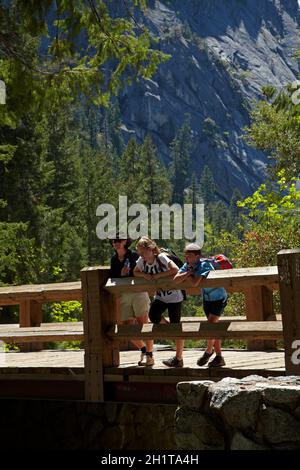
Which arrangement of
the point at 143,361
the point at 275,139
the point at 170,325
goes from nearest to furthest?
the point at 170,325 → the point at 143,361 → the point at 275,139

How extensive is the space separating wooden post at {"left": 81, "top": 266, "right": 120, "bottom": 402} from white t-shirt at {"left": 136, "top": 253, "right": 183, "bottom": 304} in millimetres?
494

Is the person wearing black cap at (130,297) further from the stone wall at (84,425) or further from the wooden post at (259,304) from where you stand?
the wooden post at (259,304)

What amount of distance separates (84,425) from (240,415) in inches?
143

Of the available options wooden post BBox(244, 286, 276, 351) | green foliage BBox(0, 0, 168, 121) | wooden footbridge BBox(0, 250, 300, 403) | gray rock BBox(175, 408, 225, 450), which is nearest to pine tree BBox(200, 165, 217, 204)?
green foliage BBox(0, 0, 168, 121)

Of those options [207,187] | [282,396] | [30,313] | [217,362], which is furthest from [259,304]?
[207,187]

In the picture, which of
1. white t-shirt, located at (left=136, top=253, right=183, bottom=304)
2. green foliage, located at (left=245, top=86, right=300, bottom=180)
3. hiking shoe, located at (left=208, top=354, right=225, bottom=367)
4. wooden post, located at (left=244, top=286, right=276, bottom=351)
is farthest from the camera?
green foliage, located at (left=245, top=86, right=300, bottom=180)

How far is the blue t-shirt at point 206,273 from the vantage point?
7.41m

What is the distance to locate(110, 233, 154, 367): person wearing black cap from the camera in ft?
26.9

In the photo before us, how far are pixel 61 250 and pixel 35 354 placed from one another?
22943mm

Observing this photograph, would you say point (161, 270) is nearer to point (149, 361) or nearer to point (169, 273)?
point (169, 273)

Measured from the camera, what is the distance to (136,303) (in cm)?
851

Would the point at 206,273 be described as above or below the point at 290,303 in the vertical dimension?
above

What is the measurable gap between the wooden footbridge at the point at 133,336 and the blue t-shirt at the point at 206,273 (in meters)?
0.10

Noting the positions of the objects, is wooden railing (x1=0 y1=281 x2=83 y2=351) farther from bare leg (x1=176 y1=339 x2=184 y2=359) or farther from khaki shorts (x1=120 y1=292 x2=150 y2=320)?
bare leg (x1=176 y1=339 x2=184 y2=359)
